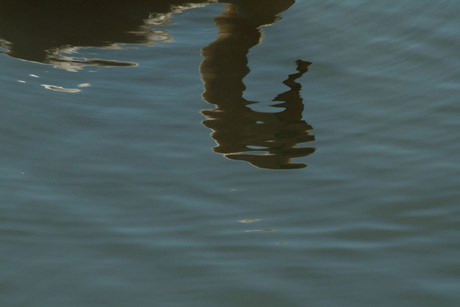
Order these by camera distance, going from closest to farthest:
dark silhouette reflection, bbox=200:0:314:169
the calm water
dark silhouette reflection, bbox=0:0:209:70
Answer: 1. the calm water
2. dark silhouette reflection, bbox=200:0:314:169
3. dark silhouette reflection, bbox=0:0:209:70

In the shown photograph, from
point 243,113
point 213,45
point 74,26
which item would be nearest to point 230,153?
point 243,113

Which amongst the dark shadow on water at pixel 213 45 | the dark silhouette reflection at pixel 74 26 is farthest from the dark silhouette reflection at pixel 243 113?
the dark silhouette reflection at pixel 74 26

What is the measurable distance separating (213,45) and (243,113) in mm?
1163

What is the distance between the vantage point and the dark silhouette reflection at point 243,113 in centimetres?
493

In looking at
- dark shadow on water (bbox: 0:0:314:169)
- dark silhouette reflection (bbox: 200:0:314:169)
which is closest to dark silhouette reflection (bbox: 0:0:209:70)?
dark shadow on water (bbox: 0:0:314:169)

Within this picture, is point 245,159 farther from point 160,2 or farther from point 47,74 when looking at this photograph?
point 160,2

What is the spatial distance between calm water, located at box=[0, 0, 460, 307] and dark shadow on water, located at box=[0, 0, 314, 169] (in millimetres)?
18

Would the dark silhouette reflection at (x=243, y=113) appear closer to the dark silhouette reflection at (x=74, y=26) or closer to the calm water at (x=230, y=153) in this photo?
the calm water at (x=230, y=153)

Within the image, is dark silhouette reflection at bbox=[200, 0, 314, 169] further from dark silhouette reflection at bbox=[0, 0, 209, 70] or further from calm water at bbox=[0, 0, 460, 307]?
dark silhouette reflection at bbox=[0, 0, 209, 70]

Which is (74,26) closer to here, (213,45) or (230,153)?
(213,45)

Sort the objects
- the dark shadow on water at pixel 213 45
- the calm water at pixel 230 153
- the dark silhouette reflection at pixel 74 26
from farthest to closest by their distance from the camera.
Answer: the dark silhouette reflection at pixel 74 26
the dark shadow on water at pixel 213 45
the calm water at pixel 230 153

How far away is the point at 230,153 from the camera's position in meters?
4.92

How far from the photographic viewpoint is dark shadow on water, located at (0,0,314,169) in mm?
5062

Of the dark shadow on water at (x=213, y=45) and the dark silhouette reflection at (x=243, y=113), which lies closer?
the dark silhouette reflection at (x=243, y=113)
